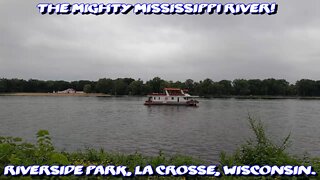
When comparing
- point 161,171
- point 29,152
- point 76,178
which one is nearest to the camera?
point 76,178

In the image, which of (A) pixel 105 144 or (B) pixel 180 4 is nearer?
(B) pixel 180 4

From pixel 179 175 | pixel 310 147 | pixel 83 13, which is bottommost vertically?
pixel 310 147

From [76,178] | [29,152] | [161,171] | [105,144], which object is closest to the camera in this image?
[76,178]

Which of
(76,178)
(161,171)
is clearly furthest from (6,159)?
(161,171)

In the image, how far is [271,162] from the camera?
10469 mm

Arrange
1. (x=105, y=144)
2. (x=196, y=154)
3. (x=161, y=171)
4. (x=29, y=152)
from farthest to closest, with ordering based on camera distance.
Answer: (x=105, y=144)
(x=196, y=154)
(x=29, y=152)
(x=161, y=171)

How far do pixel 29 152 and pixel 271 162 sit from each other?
774 cm

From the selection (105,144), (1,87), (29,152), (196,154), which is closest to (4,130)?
(105,144)

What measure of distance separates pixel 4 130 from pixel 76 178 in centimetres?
3211

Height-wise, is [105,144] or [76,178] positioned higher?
[76,178]

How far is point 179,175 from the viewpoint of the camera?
29.7ft

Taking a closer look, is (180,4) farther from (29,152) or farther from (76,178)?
(29,152)

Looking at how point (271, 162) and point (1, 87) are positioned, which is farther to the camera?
point (1, 87)

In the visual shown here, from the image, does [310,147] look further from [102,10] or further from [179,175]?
[102,10]
